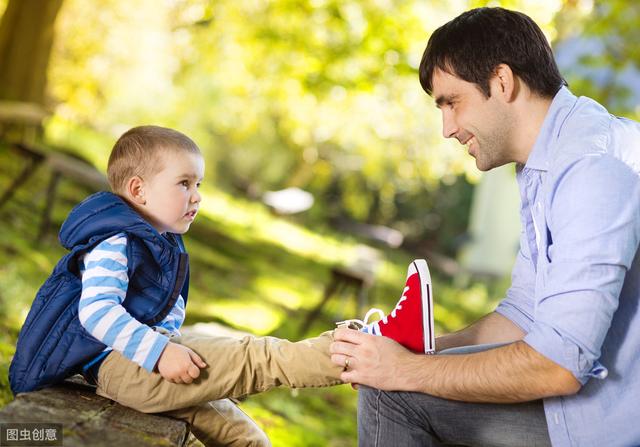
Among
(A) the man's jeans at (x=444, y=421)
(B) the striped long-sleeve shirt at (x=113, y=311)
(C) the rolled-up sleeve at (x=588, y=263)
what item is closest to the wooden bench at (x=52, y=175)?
(B) the striped long-sleeve shirt at (x=113, y=311)

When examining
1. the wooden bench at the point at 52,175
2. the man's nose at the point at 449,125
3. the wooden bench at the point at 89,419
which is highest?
the man's nose at the point at 449,125

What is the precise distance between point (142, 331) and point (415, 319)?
74 cm

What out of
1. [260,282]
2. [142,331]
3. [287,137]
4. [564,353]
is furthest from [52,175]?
[287,137]

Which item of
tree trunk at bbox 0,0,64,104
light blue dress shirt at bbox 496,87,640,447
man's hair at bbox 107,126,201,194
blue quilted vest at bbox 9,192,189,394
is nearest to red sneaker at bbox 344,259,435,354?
light blue dress shirt at bbox 496,87,640,447

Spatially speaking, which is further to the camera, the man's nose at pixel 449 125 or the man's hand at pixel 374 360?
the man's nose at pixel 449 125

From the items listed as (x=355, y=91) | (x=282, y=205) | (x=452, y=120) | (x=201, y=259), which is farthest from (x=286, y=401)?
(x=282, y=205)

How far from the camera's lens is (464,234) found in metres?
17.8

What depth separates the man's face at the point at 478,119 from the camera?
2229 mm

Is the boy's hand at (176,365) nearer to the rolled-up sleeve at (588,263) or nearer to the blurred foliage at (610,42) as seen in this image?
the rolled-up sleeve at (588,263)

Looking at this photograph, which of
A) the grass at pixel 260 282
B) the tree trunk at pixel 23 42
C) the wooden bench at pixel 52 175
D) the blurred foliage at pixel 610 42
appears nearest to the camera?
the grass at pixel 260 282

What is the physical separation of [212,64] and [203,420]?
9578 millimetres

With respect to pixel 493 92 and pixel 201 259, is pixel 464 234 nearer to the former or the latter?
pixel 201 259

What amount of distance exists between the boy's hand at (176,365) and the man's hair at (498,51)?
3.69ft

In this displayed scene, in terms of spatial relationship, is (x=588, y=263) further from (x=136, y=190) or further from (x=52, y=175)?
(x=52, y=175)
